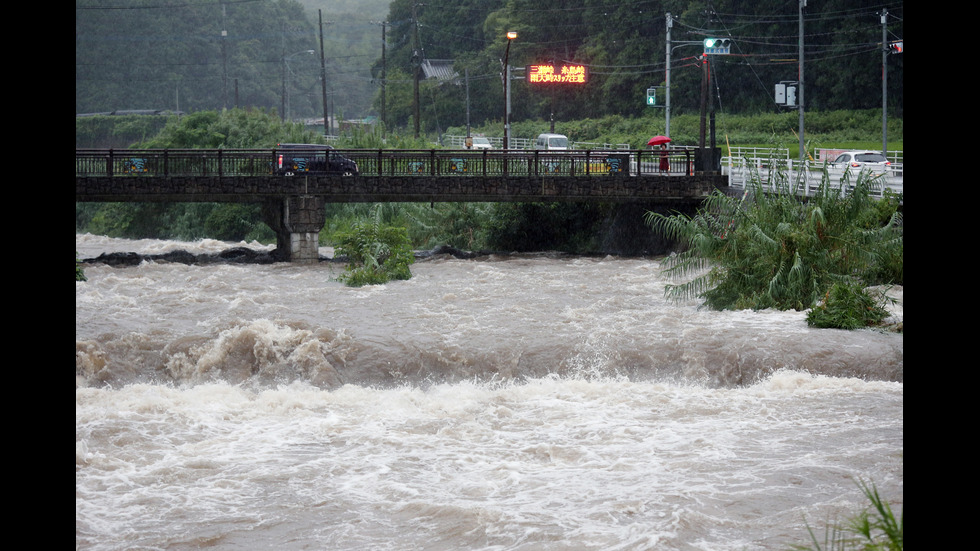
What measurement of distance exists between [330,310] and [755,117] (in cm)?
5376

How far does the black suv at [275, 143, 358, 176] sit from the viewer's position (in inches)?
1396

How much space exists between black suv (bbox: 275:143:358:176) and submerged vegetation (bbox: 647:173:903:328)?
1623 centimetres

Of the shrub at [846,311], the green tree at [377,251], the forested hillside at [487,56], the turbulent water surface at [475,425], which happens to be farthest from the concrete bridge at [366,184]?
the forested hillside at [487,56]

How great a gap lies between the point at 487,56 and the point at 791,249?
73.4 metres

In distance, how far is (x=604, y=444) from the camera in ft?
46.8

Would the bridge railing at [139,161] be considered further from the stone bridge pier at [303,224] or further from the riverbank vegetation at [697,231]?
the riverbank vegetation at [697,231]

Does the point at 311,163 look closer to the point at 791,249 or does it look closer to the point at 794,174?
the point at 794,174

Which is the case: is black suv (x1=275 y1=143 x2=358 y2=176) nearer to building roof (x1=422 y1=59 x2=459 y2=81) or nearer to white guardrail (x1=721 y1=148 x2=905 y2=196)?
white guardrail (x1=721 y1=148 x2=905 y2=196)

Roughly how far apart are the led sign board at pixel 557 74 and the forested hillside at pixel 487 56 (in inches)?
114

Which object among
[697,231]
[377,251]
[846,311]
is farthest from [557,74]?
[846,311]

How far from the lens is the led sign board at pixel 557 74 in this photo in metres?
77.1

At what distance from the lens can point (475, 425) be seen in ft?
50.8
